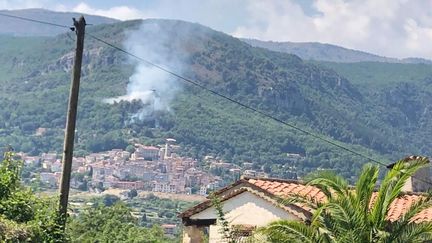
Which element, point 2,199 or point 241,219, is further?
point 241,219

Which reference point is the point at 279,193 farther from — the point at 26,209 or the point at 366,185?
the point at 26,209

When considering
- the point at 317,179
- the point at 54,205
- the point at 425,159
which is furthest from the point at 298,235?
the point at 54,205

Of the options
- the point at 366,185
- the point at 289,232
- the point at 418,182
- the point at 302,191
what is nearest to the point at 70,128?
the point at 289,232

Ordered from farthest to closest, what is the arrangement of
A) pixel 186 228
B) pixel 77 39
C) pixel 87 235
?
pixel 87 235 < pixel 186 228 < pixel 77 39

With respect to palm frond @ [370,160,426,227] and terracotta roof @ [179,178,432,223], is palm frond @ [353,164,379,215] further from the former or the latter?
terracotta roof @ [179,178,432,223]

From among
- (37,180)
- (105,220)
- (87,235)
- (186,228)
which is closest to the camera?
(37,180)

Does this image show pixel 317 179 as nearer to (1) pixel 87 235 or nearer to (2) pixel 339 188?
(2) pixel 339 188
